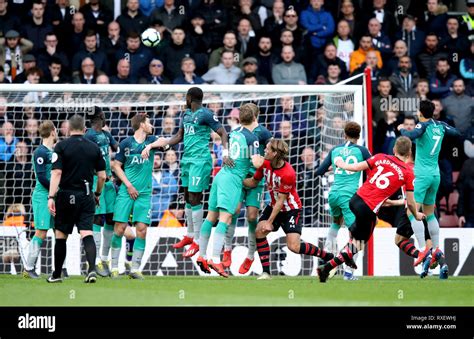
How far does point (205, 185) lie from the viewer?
14.7 m

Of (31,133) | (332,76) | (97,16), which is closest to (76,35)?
(97,16)

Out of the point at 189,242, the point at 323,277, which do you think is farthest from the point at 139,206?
the point at 323,277

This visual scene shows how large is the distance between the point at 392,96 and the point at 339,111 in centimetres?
280

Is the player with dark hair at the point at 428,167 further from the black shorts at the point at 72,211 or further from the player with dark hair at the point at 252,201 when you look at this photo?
the black shorts at the point at 72,211

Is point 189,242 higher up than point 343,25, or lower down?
lower down

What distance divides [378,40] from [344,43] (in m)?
0.61

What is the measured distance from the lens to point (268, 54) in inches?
805

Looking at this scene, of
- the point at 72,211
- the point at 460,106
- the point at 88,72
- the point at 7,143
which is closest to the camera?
the point at 72,211

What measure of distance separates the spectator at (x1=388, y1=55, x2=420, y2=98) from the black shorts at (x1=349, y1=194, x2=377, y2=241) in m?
6.60

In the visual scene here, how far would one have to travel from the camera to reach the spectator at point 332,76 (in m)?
20.2

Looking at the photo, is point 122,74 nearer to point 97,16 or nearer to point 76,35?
point 76,35

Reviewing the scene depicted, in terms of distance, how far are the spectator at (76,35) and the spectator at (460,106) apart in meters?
6.23
